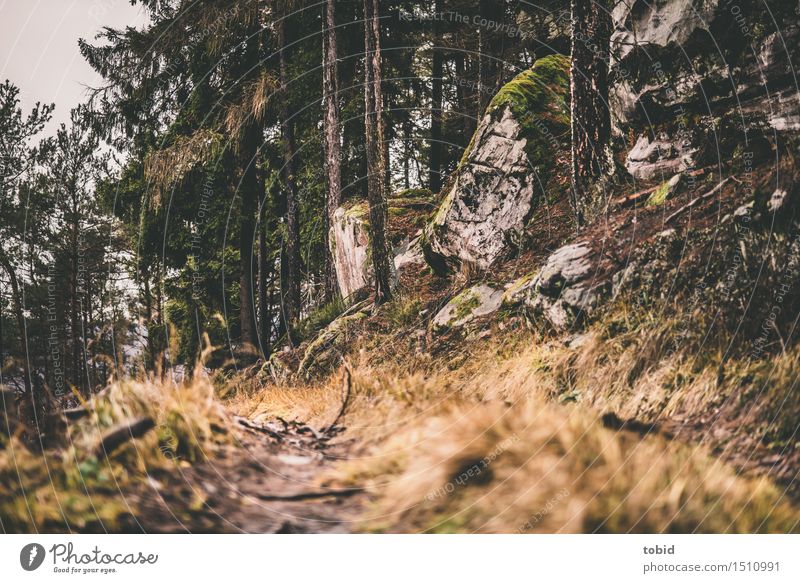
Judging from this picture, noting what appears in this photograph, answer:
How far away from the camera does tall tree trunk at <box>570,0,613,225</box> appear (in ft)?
17.6

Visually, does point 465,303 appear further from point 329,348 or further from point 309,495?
point 309,495

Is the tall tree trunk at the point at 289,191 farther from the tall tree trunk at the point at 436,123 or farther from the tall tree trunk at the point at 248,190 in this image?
the tall tree trunk at the point at 436,123

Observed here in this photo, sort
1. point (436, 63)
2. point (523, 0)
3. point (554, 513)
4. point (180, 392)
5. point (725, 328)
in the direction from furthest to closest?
point (436, 63)
point (523, 0)
point (725, 328)
point (180, 392)
point (554, 513)

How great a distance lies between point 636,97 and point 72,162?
17.9ft

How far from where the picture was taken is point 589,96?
5.41 m

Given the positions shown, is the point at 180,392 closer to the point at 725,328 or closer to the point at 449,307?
the point at 449,307

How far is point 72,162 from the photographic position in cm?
457

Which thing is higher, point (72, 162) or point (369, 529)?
point (72, 162)

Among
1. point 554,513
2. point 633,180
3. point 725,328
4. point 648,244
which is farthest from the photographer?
point 633,180

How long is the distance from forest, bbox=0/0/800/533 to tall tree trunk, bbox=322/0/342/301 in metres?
1.51

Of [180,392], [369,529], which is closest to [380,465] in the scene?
[369,529]

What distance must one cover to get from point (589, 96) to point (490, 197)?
4.84 ft

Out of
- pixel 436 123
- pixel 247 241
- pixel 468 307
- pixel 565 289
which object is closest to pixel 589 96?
pixel 565 289

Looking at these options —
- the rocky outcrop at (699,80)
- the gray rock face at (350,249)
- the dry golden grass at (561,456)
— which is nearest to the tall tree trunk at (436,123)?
the gray rock face at (350,249)
